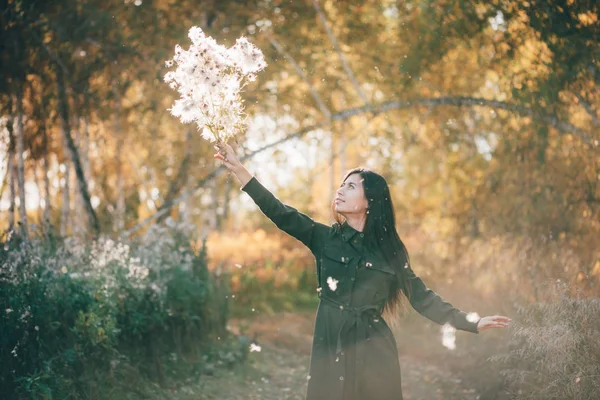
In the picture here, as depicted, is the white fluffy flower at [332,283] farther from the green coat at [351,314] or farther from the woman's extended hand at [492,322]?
the woman's extended hand at [492,322]

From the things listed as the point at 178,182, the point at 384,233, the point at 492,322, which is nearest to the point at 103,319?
the point at 384,233

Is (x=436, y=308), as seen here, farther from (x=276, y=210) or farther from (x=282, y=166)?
(x=282, y=166)

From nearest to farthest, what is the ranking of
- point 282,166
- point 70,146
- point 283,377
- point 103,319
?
point 103,319 < point 283,377 < point 70,146 < point 282,166

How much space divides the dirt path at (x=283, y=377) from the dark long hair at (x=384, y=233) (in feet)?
8.68

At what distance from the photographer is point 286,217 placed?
3512 millimetres

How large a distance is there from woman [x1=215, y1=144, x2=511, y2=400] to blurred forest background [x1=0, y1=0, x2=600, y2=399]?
0.72m

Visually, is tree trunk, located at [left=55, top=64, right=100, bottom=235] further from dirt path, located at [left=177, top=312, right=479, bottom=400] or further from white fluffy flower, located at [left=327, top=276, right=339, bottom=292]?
white fluffy flower, located at [left=327, top=276, right=339, bottom=292]

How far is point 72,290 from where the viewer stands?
16.2 feet

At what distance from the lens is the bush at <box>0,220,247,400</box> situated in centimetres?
445

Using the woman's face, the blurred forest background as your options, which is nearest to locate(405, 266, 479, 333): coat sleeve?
the woman's face

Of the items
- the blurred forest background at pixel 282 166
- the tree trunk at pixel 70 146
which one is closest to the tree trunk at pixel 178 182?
the blurred forest background at pixel 282 166

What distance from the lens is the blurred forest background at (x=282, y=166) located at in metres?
4.77

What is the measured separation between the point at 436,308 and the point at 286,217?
95cm

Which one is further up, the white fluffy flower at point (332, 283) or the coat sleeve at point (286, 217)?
the coat sleeve at point (286, 217)
